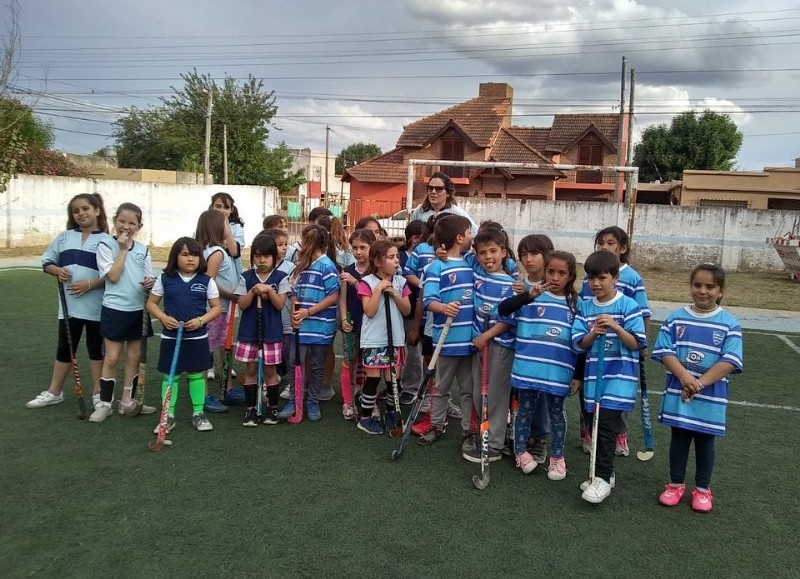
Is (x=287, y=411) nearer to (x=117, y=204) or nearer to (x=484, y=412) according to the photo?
(x=484, y=412)

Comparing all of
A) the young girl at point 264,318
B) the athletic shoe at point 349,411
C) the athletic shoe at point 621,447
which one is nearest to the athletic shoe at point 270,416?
the young girl at point 264,318

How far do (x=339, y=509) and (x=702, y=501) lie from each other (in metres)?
2.14

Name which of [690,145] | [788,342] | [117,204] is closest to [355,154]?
[690,145]

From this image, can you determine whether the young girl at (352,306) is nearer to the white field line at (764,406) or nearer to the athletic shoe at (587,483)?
the athletic shoe at (587,483)

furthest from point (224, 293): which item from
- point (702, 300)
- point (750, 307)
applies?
point (750, 307)

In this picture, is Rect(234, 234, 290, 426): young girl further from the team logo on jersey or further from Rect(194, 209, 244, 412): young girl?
the team logo on jersey

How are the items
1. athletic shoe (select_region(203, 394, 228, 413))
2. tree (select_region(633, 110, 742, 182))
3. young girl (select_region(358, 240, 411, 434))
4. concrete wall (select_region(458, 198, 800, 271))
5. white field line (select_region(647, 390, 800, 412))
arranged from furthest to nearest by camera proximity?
tree (select_region(633, 110, 742, 182)) < concrete wall (select_region(458, 198, 800, 271)) < white field line (select_region(647, 390, 800, 412)) < athletic shoe (select_region(203, 394, 228, 413)) < young girl (select_region(358, 240, 411, 434))

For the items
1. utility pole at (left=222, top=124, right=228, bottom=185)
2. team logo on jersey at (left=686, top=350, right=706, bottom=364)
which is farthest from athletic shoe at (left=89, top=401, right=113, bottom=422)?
utility pole at (left=222, top=124, right=228, bottom=185)

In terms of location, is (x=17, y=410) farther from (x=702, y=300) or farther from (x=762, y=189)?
(x=762, y=189)

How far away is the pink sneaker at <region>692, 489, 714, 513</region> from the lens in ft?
12.2

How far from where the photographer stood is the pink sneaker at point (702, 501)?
373 centimetres

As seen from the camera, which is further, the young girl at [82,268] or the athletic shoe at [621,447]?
the young girl at [82,268]

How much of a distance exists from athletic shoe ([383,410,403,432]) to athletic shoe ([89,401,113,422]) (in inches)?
84.9

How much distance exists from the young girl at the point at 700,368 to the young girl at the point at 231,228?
3576 millimetres
